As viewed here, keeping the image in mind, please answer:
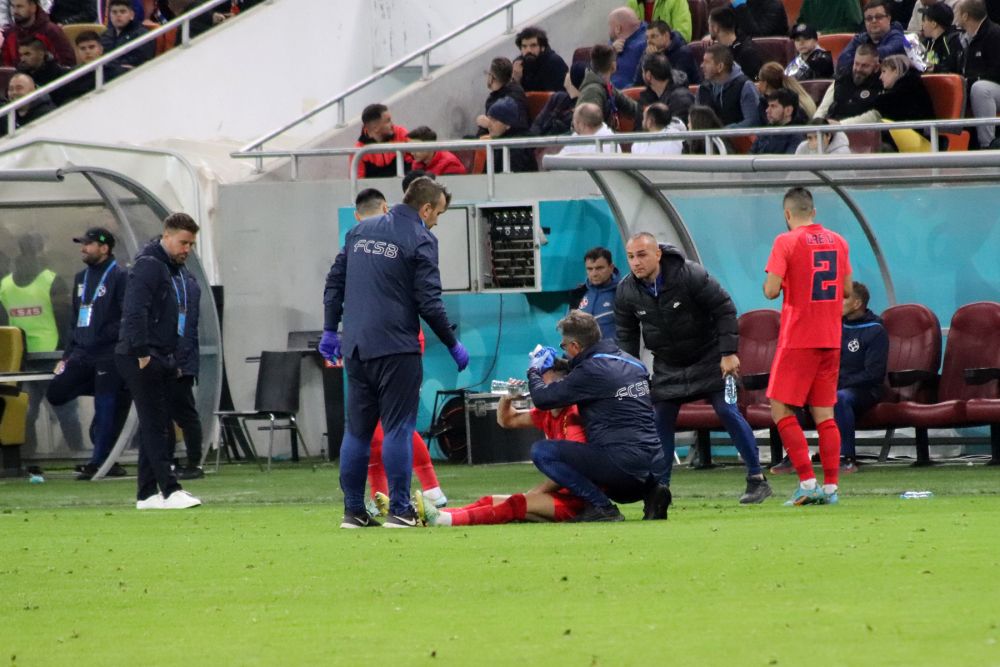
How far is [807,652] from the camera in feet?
19.5

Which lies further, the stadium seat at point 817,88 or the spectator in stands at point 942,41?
the stadium seat at point 817,88

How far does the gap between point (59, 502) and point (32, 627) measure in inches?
310

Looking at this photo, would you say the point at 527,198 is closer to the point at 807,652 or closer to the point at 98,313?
the point at 98,313

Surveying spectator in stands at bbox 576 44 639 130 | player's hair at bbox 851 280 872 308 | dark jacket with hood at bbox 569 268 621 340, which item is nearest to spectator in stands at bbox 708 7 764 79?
spectator in stands at bbox 576 44 639 130

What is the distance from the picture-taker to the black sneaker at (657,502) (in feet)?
36.2

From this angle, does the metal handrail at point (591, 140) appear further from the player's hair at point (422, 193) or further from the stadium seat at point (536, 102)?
the player's hair at point (422, 193)

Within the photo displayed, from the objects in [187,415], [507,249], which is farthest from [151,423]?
[507,249]

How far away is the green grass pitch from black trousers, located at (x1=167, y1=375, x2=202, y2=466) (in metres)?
4.96

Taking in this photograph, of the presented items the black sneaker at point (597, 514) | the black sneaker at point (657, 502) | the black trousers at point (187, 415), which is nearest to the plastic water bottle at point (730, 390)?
the black sneaker at point (657, 502)

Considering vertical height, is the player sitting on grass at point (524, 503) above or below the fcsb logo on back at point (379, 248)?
below

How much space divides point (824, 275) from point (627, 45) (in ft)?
31.8

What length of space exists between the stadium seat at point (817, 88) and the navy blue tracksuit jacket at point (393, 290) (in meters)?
9.58

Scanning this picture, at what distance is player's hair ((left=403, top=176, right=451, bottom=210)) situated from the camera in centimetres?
1091

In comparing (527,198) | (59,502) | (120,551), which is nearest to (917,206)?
(527,198)
